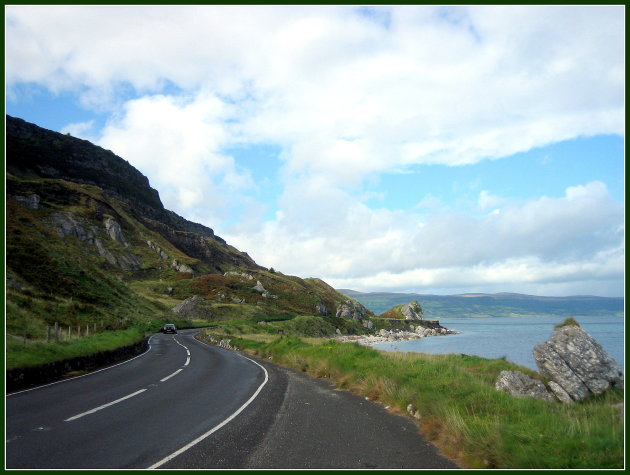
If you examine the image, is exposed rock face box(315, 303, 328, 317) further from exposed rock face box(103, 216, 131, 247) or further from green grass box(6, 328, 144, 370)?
green grass box(6, 328, 144, 370)

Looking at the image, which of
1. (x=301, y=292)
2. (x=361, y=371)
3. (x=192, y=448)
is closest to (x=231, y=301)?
(x=301, y=292)

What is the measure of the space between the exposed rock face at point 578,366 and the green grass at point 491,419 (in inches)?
18.5

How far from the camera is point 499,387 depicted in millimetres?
13555

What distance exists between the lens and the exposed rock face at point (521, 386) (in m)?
13.5

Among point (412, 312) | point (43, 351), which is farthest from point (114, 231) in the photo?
point (43, 351)

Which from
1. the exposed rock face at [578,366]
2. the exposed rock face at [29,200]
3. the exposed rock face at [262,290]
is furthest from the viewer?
the exposed rock face at [262,290]

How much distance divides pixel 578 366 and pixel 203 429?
12.3 m

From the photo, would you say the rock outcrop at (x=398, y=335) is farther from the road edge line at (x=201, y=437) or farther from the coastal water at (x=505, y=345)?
the road edge line at (x=201, y=437)

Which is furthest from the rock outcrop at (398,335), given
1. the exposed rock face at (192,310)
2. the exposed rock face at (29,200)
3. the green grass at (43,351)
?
the exposed rock face at (29,200)

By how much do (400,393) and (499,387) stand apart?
3412 mm

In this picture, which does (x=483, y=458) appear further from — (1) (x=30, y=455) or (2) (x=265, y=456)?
(1) (x=30, y=455)

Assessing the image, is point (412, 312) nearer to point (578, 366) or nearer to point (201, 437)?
point (578, 366)

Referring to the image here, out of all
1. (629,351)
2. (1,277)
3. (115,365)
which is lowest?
(115,365)

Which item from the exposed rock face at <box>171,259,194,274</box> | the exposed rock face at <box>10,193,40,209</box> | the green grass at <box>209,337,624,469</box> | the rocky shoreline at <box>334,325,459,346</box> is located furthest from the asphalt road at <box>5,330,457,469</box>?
the exposed rock face at <box>171,259,194,274</box>
